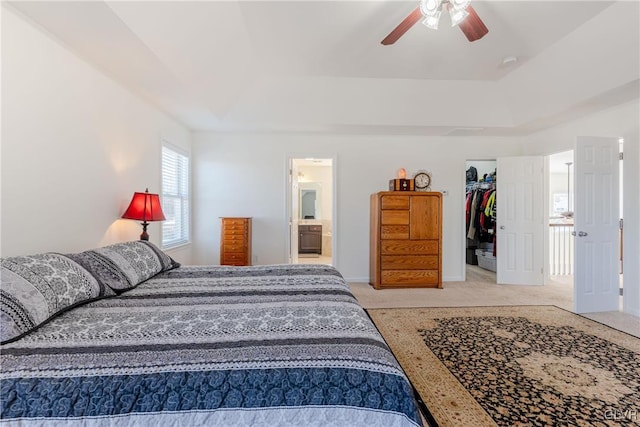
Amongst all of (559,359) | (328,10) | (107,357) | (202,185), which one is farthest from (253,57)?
(559,359)

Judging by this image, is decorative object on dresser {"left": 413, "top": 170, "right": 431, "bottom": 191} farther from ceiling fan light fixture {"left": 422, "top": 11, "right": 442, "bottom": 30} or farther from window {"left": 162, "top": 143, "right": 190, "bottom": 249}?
window {"left": 162, "top": 143, "right": 190, "bottom": 249}

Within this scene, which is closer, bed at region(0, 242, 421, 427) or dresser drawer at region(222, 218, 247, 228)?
bed at region(0, 242, 421, 427)

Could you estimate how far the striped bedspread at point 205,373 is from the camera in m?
0.96

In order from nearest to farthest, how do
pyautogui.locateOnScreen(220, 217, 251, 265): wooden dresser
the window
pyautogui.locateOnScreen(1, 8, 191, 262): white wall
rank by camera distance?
pyautogui.locateOnScreen(1, 8, 191, 262): white wall, the window, pyautogui.locateOnScreen(220, 217, 251, 265): wooden dresser

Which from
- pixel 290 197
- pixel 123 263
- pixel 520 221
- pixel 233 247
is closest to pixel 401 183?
pixel 290 197

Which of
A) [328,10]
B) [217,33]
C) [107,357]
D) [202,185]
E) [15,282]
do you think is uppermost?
[328,10]

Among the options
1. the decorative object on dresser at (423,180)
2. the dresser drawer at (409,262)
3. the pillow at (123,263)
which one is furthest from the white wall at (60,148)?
the decorative object on dresser at (423,180)

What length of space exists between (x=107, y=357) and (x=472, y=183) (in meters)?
6.84

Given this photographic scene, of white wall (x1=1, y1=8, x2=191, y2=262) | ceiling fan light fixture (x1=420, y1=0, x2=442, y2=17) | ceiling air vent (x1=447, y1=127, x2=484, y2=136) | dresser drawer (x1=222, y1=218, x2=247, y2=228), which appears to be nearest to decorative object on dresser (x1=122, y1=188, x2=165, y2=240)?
white wall (x1=1, y1=8, x2=191, y2=262)

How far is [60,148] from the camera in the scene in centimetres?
223

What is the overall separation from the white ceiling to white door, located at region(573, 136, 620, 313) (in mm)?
591

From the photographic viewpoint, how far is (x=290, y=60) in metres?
3.51

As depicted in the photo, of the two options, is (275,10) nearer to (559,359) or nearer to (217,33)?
(217,33)

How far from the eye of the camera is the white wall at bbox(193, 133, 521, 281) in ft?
15.8
